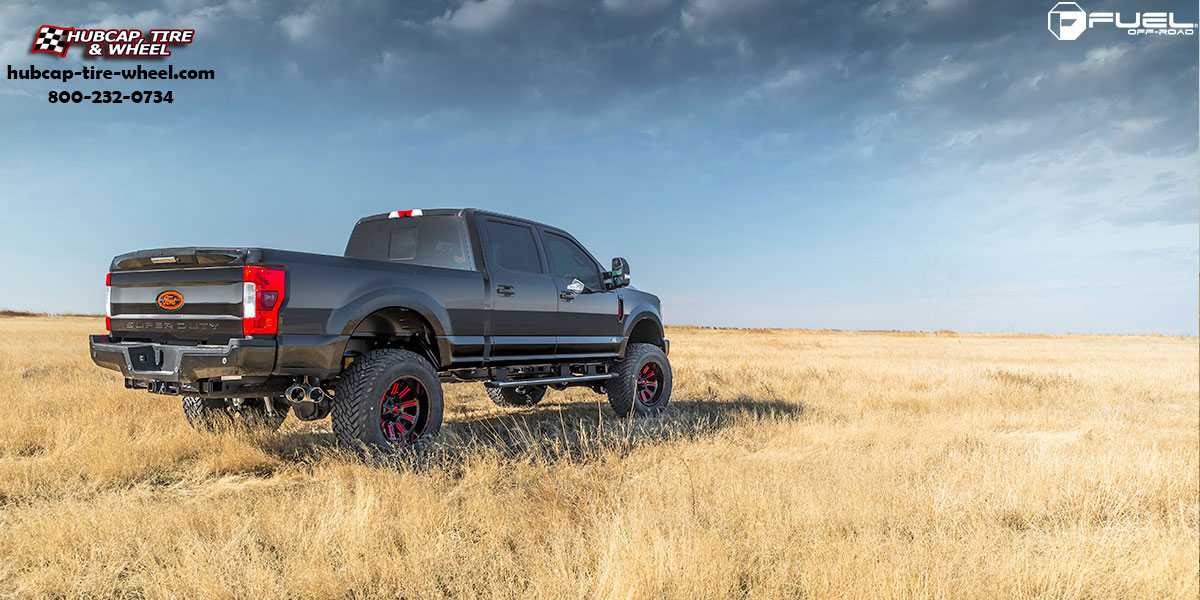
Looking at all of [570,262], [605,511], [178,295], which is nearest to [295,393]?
[178,295]

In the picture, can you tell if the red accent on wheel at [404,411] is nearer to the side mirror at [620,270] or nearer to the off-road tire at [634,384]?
the side mirror at [620,270]

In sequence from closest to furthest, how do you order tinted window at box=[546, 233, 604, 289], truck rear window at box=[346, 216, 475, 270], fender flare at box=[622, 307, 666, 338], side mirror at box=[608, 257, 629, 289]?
1. truck rear window at box=[346, 216, 475, 270]
2. tinted window at box=[546, 233, 604, 289]
3. side mirror at box=[608, 257, 629, 289]
4. fender flare at box=[622, 307, 666, 338]

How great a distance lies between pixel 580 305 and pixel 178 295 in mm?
4149

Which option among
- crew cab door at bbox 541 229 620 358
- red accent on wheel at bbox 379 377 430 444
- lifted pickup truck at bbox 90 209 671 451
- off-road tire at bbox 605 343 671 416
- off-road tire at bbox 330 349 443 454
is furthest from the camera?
off-road tire at bbox 605 343 671 416

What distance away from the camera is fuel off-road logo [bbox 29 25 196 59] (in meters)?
11.3

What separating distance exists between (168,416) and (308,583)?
5383mm

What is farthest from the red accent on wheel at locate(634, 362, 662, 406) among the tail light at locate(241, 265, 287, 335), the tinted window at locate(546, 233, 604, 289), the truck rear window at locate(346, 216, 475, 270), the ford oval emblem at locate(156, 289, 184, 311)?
the ford oval emblem at locate(156, 289, 184, 311)

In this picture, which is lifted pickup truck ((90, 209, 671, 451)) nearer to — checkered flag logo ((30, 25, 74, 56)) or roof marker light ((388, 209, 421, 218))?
roof marker light ((388, 209, 421, 218))

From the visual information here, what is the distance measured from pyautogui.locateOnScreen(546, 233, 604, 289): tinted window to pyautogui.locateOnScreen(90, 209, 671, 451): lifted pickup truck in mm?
18

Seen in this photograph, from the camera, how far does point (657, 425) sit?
8.70 m

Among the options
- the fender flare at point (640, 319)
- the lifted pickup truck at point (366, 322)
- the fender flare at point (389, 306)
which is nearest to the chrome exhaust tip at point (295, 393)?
the lifted pickup truck at point (366, 322)

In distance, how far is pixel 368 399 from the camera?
19.2ft

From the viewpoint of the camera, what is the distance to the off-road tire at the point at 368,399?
5.83 m

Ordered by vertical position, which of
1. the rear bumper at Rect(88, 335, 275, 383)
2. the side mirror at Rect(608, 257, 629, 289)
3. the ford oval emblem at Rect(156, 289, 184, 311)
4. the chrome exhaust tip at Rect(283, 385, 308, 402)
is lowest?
the chrome exhaust tip at Rect(283, 385, 308, 402)
